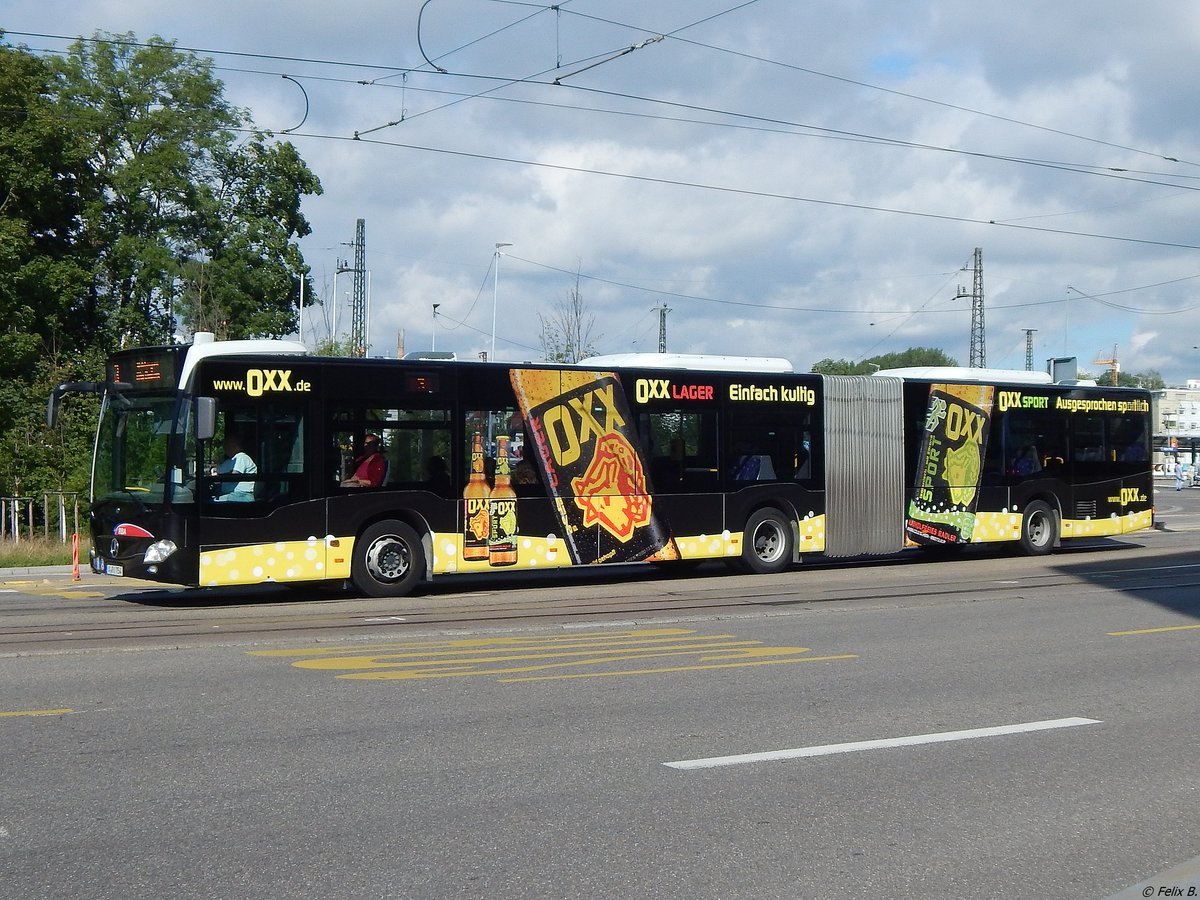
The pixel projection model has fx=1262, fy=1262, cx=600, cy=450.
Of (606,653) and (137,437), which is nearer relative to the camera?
(606,653)

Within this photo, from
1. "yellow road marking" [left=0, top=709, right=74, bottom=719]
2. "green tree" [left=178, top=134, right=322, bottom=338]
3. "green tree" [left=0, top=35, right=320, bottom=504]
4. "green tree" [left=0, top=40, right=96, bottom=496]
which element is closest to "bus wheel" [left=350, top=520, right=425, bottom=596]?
"yellow road marking" [left=0, top=709, right=74, bottom=719]

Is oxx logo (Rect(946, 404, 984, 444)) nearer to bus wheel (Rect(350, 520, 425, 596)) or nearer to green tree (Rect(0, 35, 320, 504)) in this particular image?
bus wheel (Rect(350, 520, 425, 596))

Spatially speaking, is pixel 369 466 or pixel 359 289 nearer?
pixel 369 466

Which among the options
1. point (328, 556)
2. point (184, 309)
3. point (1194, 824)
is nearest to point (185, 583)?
point (328, 556)

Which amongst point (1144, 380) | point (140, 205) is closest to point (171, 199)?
point (140, 205)

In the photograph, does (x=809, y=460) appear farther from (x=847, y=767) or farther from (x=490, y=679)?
(x=847, y=767)

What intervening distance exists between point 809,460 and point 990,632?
25.7ft

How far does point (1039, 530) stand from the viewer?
2277 cm

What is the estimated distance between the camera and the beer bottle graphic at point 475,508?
16422 mm

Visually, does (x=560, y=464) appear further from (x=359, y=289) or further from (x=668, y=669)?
(x=359, y=289)

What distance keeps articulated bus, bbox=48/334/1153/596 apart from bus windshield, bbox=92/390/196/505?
0.03 m

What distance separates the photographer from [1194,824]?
5.76 m

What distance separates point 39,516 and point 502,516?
14920mm

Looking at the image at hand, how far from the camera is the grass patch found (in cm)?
2134
